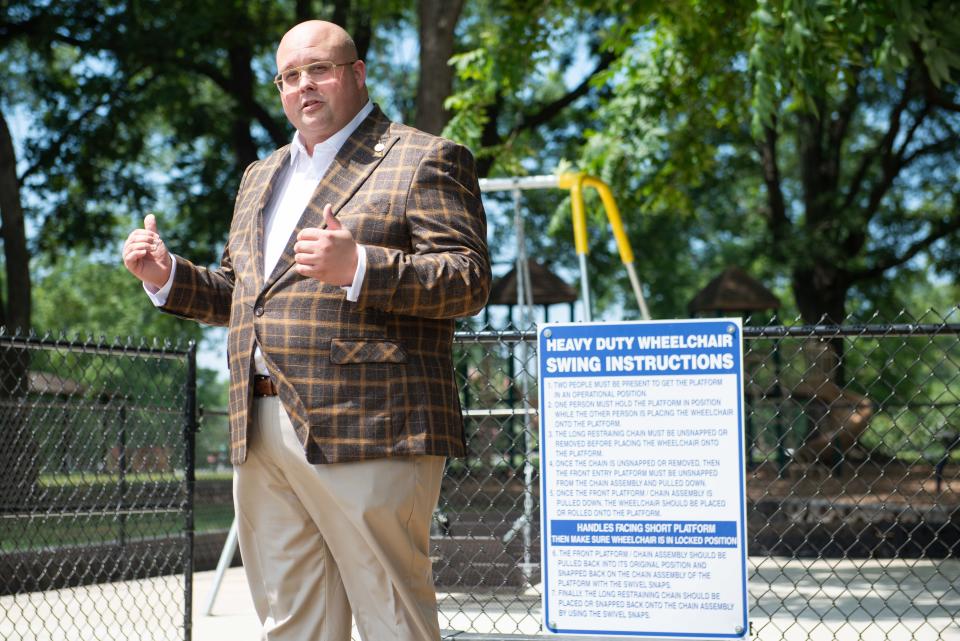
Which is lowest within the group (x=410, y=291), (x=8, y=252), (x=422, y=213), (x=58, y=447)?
(x=58, y=447)

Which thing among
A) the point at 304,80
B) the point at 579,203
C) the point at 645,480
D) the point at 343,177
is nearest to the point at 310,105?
the point at 304,80

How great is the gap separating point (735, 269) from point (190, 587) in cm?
1239

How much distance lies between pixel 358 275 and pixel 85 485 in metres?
4.61

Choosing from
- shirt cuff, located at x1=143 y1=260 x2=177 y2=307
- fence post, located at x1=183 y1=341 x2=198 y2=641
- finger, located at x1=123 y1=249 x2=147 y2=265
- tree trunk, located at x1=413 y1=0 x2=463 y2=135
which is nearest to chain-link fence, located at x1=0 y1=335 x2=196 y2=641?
fence post, located at x1=183 y1=341 x2=198 y2=641

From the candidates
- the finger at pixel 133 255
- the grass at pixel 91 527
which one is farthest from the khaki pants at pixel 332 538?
the grass at pixel 91 527

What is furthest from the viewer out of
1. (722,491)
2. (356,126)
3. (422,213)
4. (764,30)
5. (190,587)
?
(764,30)

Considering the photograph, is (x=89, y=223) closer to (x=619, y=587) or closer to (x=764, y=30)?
(x=764, y=30)

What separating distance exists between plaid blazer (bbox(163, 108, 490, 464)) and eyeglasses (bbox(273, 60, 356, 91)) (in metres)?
0.18

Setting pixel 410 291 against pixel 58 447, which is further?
pixel 58 447

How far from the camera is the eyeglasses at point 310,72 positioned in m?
2.79

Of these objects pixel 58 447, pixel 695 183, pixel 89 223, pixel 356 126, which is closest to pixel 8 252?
pixel 89 223

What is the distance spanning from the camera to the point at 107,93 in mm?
15430

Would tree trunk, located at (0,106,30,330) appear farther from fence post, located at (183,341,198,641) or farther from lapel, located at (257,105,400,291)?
lapel, located at (257,105,400,291)

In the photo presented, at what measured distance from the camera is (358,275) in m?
2.50
